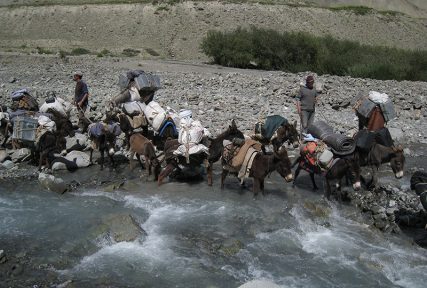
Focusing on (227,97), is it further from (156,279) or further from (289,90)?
(156,279)

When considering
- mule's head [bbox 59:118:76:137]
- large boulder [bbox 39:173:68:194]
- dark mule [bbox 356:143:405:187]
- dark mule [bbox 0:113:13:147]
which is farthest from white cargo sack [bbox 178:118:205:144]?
dark mule [bbox 0:113:13:147]

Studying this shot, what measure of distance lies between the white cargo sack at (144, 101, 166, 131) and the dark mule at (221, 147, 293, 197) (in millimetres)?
2187

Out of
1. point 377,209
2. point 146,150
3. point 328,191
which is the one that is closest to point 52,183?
point 146,150

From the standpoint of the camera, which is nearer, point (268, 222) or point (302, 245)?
point (302, 245)

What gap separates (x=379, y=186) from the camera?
1088cm

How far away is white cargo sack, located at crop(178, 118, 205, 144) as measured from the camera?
34.3 feet

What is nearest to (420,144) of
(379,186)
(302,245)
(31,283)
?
(379,186)

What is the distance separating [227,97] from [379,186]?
29.2 feet

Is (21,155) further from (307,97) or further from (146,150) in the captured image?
(307,97)

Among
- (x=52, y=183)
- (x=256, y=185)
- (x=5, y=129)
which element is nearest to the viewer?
(x=256, y=185)

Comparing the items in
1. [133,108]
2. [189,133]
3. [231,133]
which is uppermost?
[231,133]

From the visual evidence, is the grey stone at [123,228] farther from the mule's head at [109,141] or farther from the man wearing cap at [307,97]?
the man wearing cap at [307,97]

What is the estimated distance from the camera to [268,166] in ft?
32.5

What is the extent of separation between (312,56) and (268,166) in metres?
27.1
